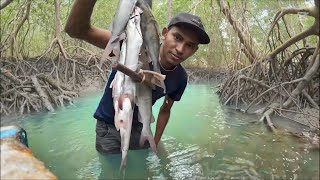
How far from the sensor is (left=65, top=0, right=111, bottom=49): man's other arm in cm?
204

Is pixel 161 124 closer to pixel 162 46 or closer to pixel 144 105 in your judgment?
pixel 162 46

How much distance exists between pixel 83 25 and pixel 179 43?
622mm

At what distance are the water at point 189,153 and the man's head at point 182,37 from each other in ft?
3.09

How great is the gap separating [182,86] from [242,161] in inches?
33.2

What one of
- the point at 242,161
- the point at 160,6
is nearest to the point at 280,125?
the point at 242,161

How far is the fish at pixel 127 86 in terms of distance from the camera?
66.4 inches

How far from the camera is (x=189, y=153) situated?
3396mm

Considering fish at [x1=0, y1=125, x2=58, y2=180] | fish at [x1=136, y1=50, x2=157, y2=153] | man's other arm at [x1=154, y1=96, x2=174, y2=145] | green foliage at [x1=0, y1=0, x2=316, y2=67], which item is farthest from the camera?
green foliage at [x1=0, y1=0, x2=316, y2=67]

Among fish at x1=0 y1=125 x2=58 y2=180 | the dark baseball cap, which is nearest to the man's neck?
the dark baseball cap

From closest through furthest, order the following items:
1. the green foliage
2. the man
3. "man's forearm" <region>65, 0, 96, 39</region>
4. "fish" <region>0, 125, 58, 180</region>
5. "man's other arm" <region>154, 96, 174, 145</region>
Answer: "fish" <region>0, 125, 58, 180</region>
"man's forearm" <region>65, 0, 96, 39</region>
the man
"man's other arm" <region>154, 96, 174, 145</region>
the green foliage

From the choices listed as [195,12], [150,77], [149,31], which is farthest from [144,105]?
[195,12]

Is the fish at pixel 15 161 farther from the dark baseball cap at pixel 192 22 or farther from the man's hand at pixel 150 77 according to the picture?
the dark baseball cap at pixel 192 22

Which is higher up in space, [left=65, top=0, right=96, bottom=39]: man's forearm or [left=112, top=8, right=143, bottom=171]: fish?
[left=65, top=0, right=96, bottom=39]: man's forearm

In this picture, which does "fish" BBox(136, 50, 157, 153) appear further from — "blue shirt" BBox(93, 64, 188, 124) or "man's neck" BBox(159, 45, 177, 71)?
"blue shirt" BBox(93, 64, 188, 124)
